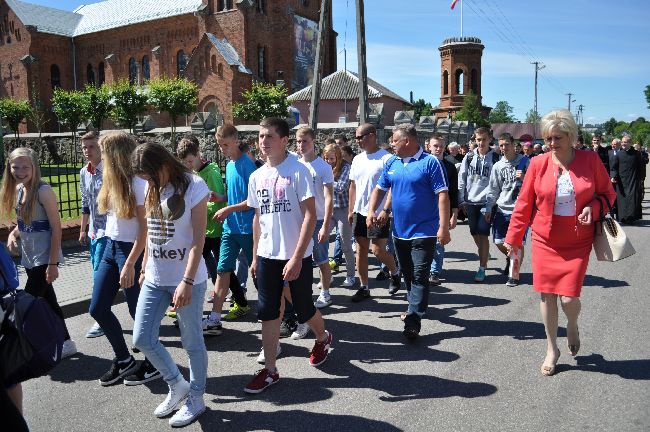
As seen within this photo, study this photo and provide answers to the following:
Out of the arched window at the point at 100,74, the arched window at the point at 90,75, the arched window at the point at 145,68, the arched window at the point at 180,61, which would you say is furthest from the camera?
the arched window at the point at 90,75

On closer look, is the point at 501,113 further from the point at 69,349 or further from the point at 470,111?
the point at 69,349

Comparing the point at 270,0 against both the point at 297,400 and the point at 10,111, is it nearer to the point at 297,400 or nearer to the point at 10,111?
the point at 10,111

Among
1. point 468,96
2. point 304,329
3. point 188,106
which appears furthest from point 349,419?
point 468,96

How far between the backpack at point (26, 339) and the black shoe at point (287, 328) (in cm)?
312

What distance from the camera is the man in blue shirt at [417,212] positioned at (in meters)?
5.25

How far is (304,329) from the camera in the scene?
5.53 metres

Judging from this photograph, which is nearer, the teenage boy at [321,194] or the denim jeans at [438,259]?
the teenage boy at [321,194]

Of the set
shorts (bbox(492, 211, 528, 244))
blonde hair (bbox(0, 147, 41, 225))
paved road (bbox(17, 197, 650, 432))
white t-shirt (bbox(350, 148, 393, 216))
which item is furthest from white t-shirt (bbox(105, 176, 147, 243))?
shorts (bbox(492, 211, 528, 244))

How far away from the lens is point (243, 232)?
5.57 m

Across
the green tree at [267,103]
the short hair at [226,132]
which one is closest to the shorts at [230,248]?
the short hair at [226,132]

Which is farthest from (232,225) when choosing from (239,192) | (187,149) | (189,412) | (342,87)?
(342,87)

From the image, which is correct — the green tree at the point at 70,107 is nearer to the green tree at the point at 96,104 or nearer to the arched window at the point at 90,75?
the green tree at the point at 96,104

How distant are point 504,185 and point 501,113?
102840 mm

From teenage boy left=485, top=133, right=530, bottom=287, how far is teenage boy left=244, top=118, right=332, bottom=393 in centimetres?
419
